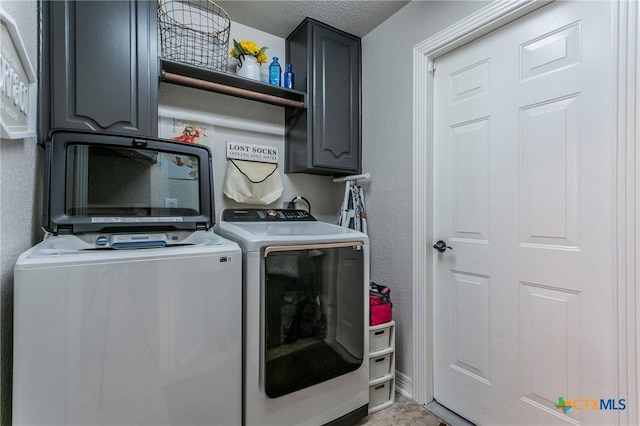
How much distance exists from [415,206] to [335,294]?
774 millimetres

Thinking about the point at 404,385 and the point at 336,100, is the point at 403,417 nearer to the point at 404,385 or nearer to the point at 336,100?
the point at 404,385

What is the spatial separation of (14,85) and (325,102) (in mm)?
1607

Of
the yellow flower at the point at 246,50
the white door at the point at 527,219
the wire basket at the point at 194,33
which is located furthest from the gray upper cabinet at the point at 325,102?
the white door at the point at 527,219

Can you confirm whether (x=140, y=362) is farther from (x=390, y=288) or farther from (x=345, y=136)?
(x=345, y=136)

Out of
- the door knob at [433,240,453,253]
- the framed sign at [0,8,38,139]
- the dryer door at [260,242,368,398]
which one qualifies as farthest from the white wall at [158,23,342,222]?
the door knob at [433,240,453,253]

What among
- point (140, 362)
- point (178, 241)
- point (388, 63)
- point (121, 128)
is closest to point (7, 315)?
point (140, 362)

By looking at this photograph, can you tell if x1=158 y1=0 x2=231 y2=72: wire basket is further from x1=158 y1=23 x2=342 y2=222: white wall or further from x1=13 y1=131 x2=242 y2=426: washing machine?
x1=13 y1=131 x2=242 y2=426: washing machine

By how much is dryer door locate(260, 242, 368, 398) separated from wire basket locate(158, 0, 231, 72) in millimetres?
1352

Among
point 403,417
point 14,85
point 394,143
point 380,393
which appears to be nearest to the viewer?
point 14,85

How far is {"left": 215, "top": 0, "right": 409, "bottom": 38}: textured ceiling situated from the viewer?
191 centimetres

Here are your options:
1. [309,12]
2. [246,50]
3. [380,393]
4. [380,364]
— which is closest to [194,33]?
[246,50]

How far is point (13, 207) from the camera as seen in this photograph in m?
1.02

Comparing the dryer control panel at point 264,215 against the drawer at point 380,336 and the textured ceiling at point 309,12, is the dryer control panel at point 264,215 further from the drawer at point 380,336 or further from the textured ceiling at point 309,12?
the textured ceiling at point 309,12

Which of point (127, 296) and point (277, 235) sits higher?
point (277, 235)
